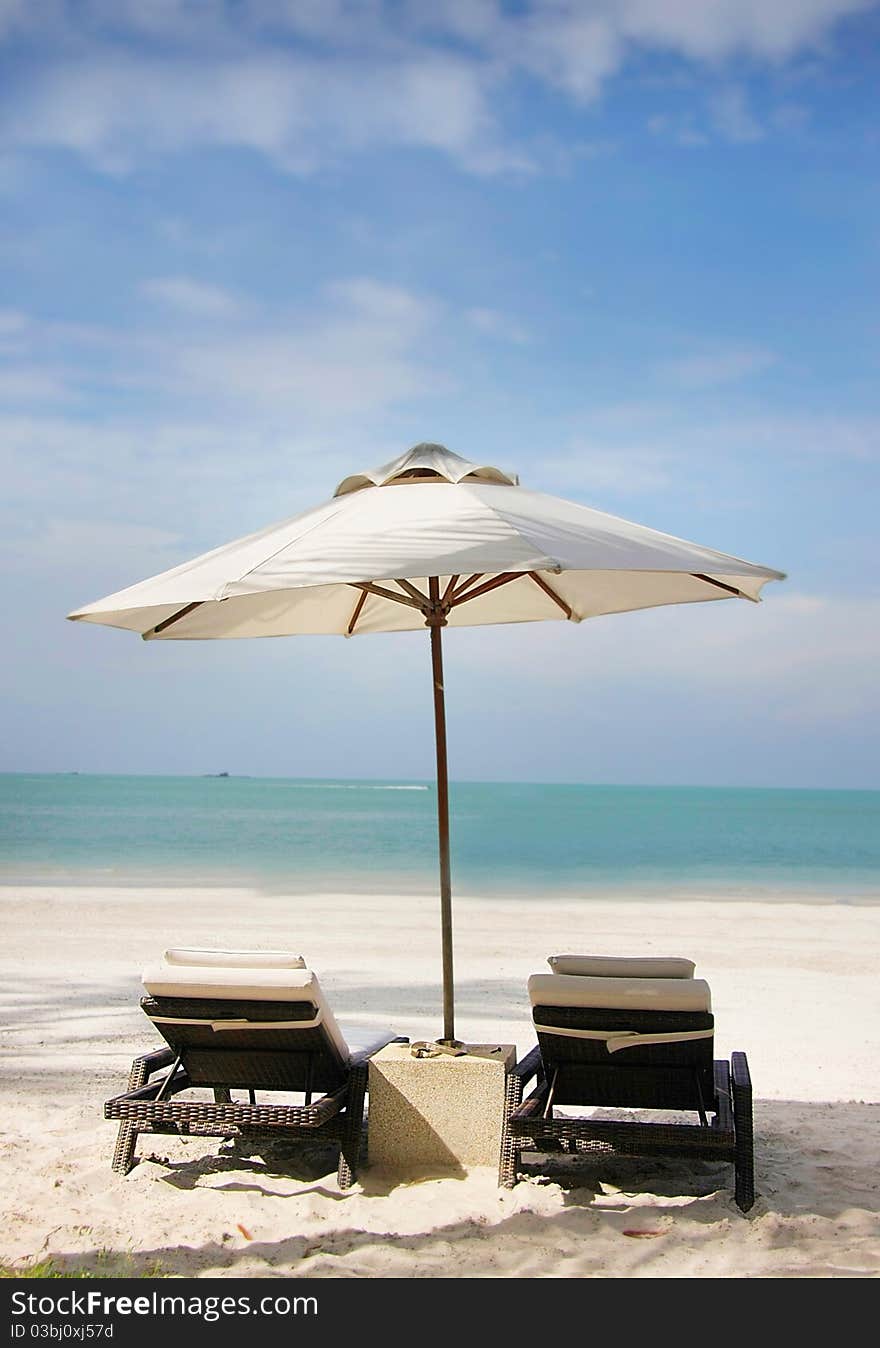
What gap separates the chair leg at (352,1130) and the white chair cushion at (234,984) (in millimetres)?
300

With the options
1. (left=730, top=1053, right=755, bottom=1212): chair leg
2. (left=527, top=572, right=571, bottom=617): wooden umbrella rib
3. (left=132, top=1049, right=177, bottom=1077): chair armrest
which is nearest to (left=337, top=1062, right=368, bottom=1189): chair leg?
(left=132, top=1049, right=177, bottom=1077): chair armrest

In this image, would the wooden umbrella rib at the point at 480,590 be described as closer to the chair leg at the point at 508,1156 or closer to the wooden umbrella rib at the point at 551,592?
the wooden umbrella rib at the point at 551,592

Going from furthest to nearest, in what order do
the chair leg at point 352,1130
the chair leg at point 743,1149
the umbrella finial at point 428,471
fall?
the umbrella finial at point 428,471 → the chair leg at point 352,1130 → the chair leg at point 743,1149

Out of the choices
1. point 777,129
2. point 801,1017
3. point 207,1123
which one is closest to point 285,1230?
point 207,1123

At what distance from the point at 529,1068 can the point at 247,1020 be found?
107 cm

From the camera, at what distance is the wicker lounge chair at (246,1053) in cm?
377

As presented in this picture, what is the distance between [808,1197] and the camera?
377 cm

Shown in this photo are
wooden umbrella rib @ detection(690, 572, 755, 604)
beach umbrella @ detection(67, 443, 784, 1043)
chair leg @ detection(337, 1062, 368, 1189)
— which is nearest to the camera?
beach umbrella @ detection(67, 443, 784, 1043)

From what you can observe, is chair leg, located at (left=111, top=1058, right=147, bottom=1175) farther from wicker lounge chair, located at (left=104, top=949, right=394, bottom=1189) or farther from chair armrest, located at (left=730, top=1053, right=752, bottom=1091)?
chair armrest, located at (left=730, top=1053, right=752, bottom=1091)

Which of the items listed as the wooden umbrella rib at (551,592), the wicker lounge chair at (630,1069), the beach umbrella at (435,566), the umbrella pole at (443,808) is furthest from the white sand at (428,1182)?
the wooden umbrella rib at (551,592)

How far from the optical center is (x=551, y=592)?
5.33 metres

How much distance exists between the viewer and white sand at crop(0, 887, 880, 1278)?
3215 mm

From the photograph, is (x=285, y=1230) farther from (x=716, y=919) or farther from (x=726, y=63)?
(x=716, y=919)

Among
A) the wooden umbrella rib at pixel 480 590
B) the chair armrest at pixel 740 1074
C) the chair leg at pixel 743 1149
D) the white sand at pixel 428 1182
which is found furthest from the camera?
the wooden umbrella rib at pixel 480 590
